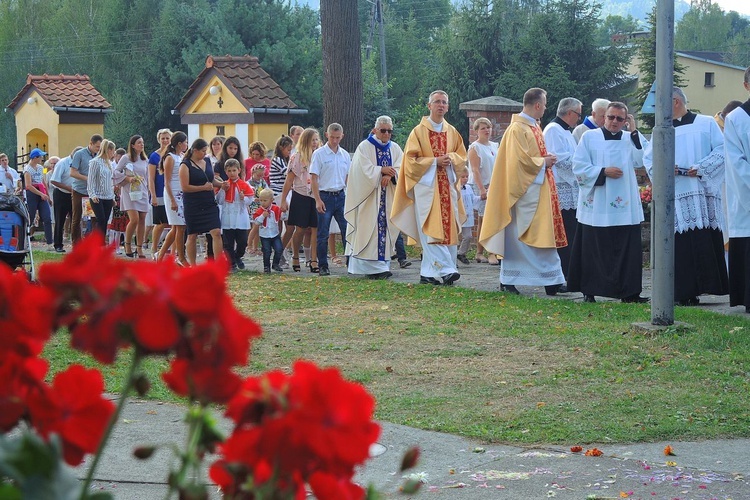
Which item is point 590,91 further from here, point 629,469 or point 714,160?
point 629,469

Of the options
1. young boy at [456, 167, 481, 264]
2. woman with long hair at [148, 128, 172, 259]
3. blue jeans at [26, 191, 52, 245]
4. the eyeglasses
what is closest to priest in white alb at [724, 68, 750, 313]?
the eyeglasses

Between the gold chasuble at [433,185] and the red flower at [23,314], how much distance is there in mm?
Result: 11714

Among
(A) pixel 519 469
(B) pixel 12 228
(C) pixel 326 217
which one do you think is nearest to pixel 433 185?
Answer: (C) pixel 326 217

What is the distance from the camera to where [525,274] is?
12383 millimetres

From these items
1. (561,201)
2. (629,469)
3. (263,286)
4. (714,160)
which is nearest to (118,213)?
(263,286)

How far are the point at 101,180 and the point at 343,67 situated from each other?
4271 millimetres

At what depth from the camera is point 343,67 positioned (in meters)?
18.6

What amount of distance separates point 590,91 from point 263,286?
32588 millimetres

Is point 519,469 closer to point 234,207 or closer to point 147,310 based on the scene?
point 147,310

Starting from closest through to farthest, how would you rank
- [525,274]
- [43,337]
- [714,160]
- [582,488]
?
[43,337]
[582,488]
[714,160]
[525,274]

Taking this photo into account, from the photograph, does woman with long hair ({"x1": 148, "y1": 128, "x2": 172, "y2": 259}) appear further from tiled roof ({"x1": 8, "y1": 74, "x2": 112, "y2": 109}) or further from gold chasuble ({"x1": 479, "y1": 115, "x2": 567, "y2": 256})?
tiled roof ({"x1": 8, "y1": 74, "x2": 112, "y2": 109})

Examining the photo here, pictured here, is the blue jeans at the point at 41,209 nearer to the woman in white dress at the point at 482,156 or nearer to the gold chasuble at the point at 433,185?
the woman in white dress at the point at 482,156

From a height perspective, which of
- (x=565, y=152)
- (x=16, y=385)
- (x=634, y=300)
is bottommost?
(x=634, y=300)

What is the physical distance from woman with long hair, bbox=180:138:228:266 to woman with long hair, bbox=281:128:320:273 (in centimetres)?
99
